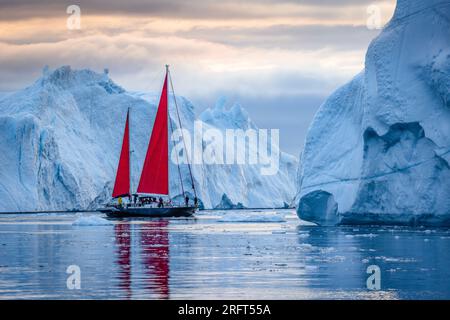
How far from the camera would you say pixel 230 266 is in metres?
17.8

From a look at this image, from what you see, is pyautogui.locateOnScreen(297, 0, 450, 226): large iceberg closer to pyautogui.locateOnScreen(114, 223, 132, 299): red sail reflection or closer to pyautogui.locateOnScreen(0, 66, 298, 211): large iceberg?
pyautogui.locateOnScreen(114, 223, 132, 299): red sail reflection

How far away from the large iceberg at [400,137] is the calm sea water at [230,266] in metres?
1.48

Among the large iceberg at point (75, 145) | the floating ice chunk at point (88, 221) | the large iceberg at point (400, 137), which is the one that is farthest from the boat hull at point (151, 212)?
the large iceberg at point (400, 137)

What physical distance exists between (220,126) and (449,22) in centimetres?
6416

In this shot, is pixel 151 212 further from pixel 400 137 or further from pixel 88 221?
pixel 400 137

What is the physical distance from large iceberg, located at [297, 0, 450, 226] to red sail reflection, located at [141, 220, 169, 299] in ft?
22.3

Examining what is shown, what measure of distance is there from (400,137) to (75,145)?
46974 mm

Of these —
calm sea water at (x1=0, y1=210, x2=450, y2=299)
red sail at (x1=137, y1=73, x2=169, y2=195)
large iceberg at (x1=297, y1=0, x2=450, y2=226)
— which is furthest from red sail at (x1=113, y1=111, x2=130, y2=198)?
calm sea water at (x1=0, y1=210, x2=450, y2=299)

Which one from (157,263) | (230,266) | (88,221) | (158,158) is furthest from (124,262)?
(158,158)

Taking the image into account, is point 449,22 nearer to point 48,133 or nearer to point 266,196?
point 48,133

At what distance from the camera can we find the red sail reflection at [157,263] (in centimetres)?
1407

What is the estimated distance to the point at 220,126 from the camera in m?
92.8
